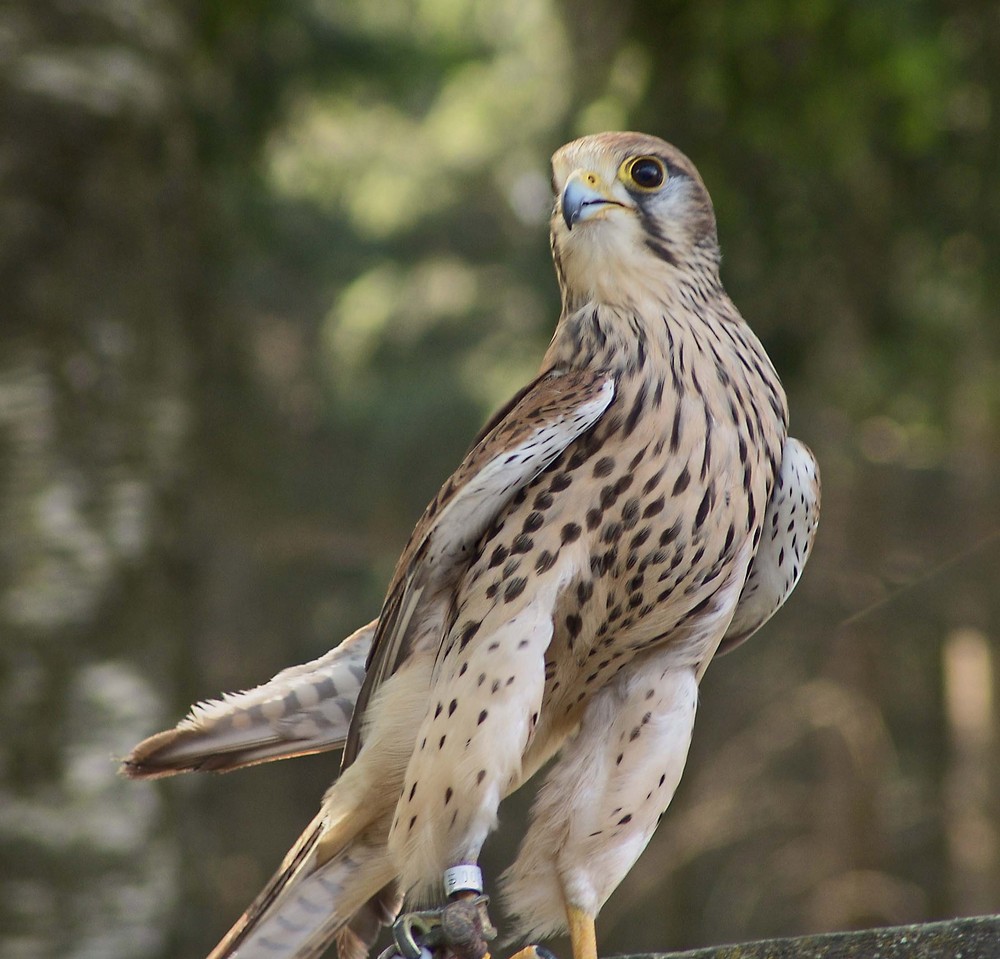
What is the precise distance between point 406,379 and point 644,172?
5.61 meters

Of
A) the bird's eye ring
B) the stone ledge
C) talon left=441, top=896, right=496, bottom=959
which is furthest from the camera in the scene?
the bird's eye ring

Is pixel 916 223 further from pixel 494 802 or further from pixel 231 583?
pixel 231 583

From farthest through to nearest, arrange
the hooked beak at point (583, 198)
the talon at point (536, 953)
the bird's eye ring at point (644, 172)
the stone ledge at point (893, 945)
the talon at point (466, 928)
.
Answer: the bird's eye ring at point (644, 172)
the hooked beak at point (583, 198)
the talon at point (536, 953)
the talon at point (466, 928)
the stone ledge at point (893, 945)

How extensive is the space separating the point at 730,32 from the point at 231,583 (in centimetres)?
599

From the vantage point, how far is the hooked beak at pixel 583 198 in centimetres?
203

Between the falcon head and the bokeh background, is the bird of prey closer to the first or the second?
the falcon head

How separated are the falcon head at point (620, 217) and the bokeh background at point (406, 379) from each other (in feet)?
1.33

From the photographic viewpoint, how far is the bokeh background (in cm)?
293

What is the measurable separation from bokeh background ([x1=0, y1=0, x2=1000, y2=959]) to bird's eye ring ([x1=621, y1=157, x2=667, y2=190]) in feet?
1.35

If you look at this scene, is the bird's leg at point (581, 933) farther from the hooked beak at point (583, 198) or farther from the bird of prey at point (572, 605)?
the hooked beak at point (583, 198)

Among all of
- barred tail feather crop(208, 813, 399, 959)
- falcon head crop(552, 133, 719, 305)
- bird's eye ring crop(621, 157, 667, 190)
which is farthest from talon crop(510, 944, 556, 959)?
bird's eye ring crop(621, 157, 667, 190)

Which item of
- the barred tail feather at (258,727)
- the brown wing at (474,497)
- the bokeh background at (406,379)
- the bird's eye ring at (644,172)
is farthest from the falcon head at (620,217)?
the barred tail feather at (258,727)

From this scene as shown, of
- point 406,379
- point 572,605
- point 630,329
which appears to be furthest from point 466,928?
point 406,379

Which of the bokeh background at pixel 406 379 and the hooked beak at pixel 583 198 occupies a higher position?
the bokeh background at pixel 406 379
